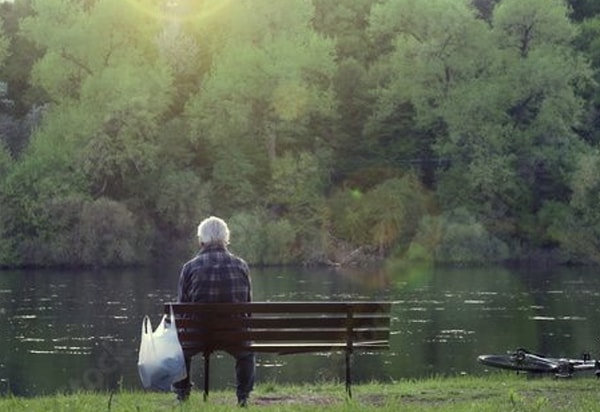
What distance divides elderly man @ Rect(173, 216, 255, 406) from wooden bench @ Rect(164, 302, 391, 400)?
166 millimetres

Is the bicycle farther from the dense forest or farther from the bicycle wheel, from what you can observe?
the dense forest

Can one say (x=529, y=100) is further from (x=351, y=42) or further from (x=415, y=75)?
(x=351, y=42)

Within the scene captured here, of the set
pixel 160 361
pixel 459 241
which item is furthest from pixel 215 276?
pixel 459 241

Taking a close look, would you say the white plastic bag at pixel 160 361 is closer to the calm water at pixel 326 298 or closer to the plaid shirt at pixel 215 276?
the plaid shirt at pixel 215 276

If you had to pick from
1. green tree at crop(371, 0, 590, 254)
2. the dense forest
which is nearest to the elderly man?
the dense forest

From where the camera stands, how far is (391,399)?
40.9 feet

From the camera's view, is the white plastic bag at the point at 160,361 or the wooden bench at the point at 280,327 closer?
the white plastic bag at the point at 160,361

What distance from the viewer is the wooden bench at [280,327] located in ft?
39.2

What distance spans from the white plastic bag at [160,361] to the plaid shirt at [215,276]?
1.06m

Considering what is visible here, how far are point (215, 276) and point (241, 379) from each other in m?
0.99

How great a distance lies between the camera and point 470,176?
6575cm

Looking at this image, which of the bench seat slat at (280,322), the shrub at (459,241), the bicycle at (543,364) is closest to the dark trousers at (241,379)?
the bench seat slat at (280,322)

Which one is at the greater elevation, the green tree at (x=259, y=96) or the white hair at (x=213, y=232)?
the green tree at (x=259, y=96)

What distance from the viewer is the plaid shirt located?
1196 centimetres
